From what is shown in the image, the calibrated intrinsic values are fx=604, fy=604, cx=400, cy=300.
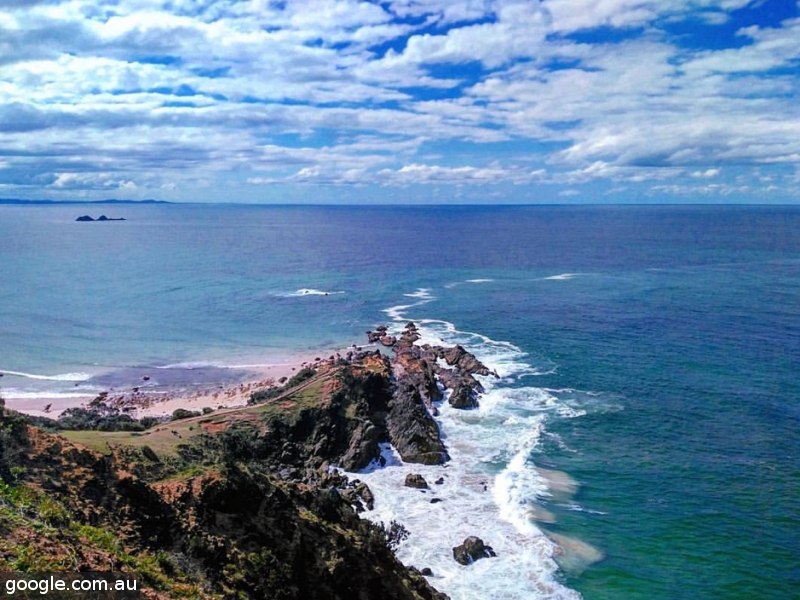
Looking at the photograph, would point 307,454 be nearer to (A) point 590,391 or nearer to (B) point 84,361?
(A) point 590,391

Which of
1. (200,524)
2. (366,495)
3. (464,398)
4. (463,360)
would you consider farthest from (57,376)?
(200,524)

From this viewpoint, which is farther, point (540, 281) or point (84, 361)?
point (540, 281)

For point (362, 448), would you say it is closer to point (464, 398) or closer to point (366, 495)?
point (366, 495)

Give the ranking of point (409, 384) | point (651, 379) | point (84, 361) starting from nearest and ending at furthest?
point (409, 384)
point (651, 379)
point (84, 361)

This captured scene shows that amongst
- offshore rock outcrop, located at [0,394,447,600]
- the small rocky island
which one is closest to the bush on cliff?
the small rocky island

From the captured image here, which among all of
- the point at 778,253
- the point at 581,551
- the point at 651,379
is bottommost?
the point at 581,551

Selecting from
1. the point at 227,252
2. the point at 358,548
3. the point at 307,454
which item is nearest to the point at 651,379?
the point at 307,454
